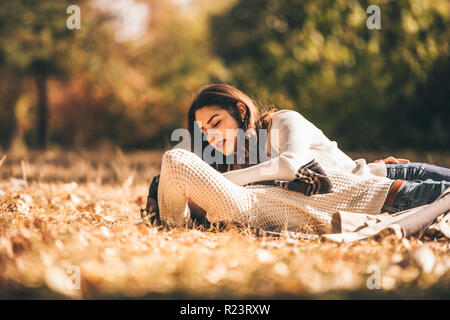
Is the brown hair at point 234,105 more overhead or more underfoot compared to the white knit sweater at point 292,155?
more overhead

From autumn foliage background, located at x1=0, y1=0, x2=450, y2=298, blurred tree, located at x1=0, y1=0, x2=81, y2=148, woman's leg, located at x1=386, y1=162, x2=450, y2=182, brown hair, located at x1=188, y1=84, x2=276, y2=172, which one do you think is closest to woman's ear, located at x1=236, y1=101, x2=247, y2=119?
brown hair, located at x1=188, y1=84, x2=276, y2=172

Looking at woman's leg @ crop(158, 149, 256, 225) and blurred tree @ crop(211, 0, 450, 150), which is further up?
blurred tree @ crop(211, 0, 450, 150)

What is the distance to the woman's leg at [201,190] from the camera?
246cm

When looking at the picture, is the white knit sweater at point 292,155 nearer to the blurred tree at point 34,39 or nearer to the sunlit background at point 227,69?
the sunlit background at point 227,69

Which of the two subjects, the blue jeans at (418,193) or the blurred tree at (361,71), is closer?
the blue jeans at (418,193)

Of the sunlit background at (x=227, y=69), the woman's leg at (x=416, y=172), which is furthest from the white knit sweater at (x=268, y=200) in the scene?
the sunlit background at (x=227, y=69)

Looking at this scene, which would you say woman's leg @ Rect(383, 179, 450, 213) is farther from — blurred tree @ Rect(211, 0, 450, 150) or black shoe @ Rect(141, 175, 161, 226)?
blurred tree @ Rect(211, 0, 450, 150)

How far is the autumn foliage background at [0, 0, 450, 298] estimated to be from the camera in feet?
5.60

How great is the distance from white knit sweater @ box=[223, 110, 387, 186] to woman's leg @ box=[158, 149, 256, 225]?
0.14 meters

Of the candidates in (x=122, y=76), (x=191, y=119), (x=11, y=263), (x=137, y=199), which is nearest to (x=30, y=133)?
(x=122, y=76)

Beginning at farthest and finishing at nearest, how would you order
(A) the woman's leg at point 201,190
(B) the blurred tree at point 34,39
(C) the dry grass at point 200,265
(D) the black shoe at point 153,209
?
(B) the blurred tree at point 34,39
(D) the black shoe at point 153,209
(A) the woman's leg at point 201,190
(C) the dry grass at point 200,265

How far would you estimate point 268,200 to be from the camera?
8.54 feet

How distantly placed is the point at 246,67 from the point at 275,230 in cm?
722

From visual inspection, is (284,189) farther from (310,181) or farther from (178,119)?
(178,119)
